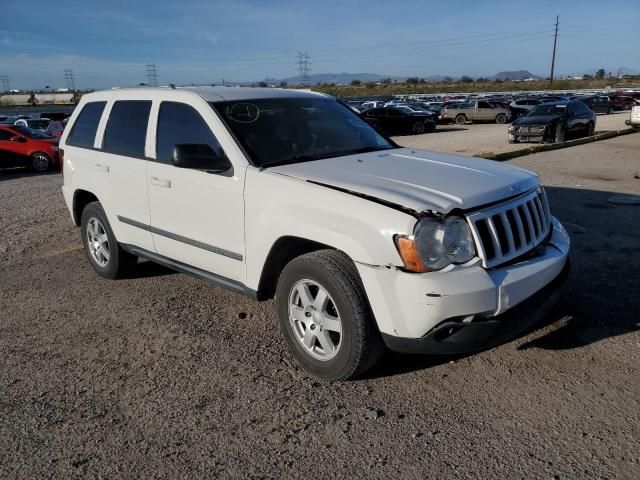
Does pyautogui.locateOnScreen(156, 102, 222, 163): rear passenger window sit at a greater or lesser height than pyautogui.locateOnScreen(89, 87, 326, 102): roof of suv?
lesser

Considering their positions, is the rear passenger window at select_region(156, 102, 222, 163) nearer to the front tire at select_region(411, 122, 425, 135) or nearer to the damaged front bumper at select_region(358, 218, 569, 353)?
the damaged front bumper at select_region(358, 218, 569, 353)

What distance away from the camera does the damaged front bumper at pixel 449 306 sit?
9.75ft

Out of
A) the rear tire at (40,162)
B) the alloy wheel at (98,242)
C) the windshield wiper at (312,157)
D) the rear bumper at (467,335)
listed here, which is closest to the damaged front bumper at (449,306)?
the rear bumper at (467,335)

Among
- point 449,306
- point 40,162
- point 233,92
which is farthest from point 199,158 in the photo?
point 40,162

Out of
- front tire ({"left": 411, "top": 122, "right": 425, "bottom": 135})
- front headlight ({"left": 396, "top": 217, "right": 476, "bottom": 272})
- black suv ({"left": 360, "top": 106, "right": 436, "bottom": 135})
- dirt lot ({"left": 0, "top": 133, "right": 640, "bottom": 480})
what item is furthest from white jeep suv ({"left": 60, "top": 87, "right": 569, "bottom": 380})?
front tire ({"left": 411, "top": 122, "right": 425, "bottom": 135})

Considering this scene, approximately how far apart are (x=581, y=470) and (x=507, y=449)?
13.3 inches

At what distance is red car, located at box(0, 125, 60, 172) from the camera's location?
1698cm

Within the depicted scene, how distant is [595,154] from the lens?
581 inches

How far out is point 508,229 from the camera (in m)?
3.35

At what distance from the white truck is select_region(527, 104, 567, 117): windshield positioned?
1626cm

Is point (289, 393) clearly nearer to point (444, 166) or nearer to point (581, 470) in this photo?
point (581, 470)

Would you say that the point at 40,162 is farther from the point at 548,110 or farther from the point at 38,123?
the point at 548,110

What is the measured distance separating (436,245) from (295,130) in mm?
1846

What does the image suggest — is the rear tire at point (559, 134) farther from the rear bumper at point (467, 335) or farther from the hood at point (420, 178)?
the rear bumper at point (467, 335)
